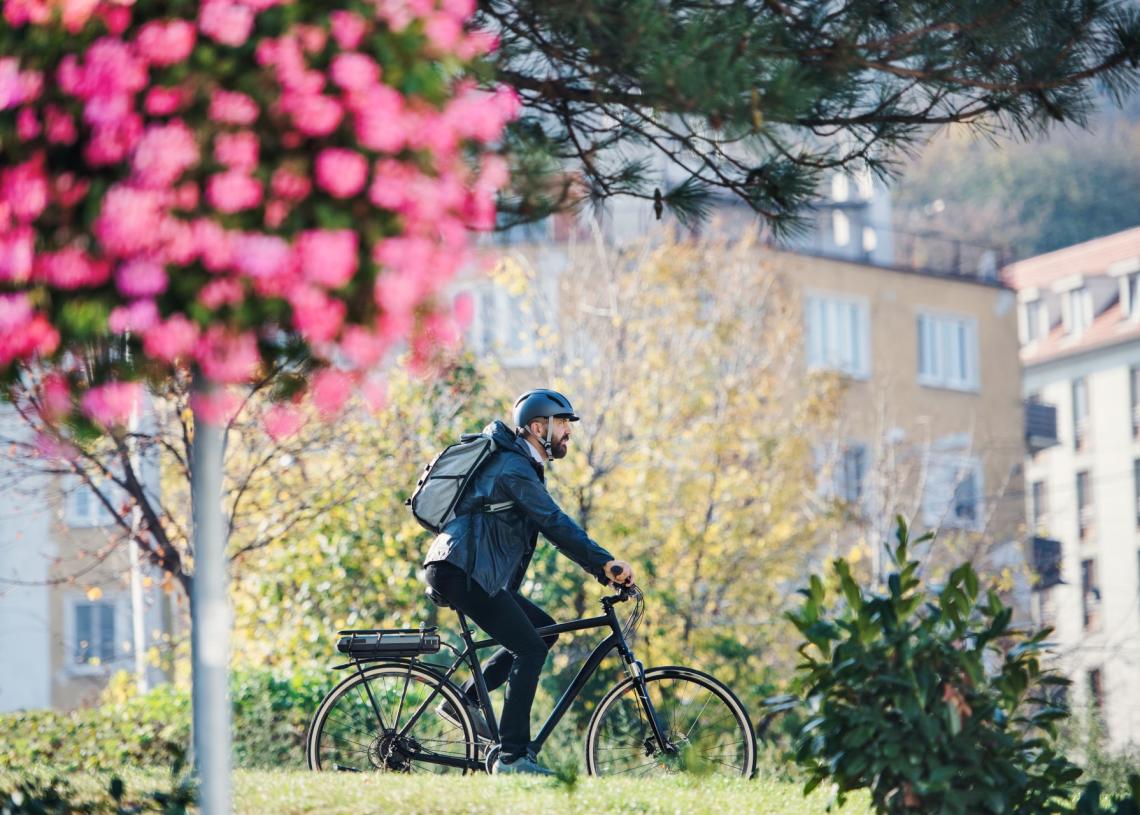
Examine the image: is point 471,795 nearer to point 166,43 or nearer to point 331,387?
point 331,387

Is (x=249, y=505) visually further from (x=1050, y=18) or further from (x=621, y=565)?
(x=1050, y=18)

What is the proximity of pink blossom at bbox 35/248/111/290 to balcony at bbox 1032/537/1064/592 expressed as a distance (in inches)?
1037

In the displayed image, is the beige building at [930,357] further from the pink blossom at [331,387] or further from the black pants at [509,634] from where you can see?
the pink blossom at [331,387]

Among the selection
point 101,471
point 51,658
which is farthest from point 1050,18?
point 51,658

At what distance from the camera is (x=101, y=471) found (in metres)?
14.1

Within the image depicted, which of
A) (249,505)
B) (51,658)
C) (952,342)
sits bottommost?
(51,658)

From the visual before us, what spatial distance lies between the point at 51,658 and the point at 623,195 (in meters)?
28.6

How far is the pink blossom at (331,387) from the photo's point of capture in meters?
5.75

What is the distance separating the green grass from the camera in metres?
7.10

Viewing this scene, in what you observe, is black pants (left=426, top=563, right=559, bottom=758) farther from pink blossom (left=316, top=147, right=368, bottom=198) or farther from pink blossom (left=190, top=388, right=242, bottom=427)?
pink blossom (left=316, top=147, right=368, bottom=198)

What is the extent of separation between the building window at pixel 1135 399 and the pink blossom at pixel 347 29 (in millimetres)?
56305

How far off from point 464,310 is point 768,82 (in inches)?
67.8

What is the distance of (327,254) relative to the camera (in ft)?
17.2

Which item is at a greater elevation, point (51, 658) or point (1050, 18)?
point (1050, 18)
